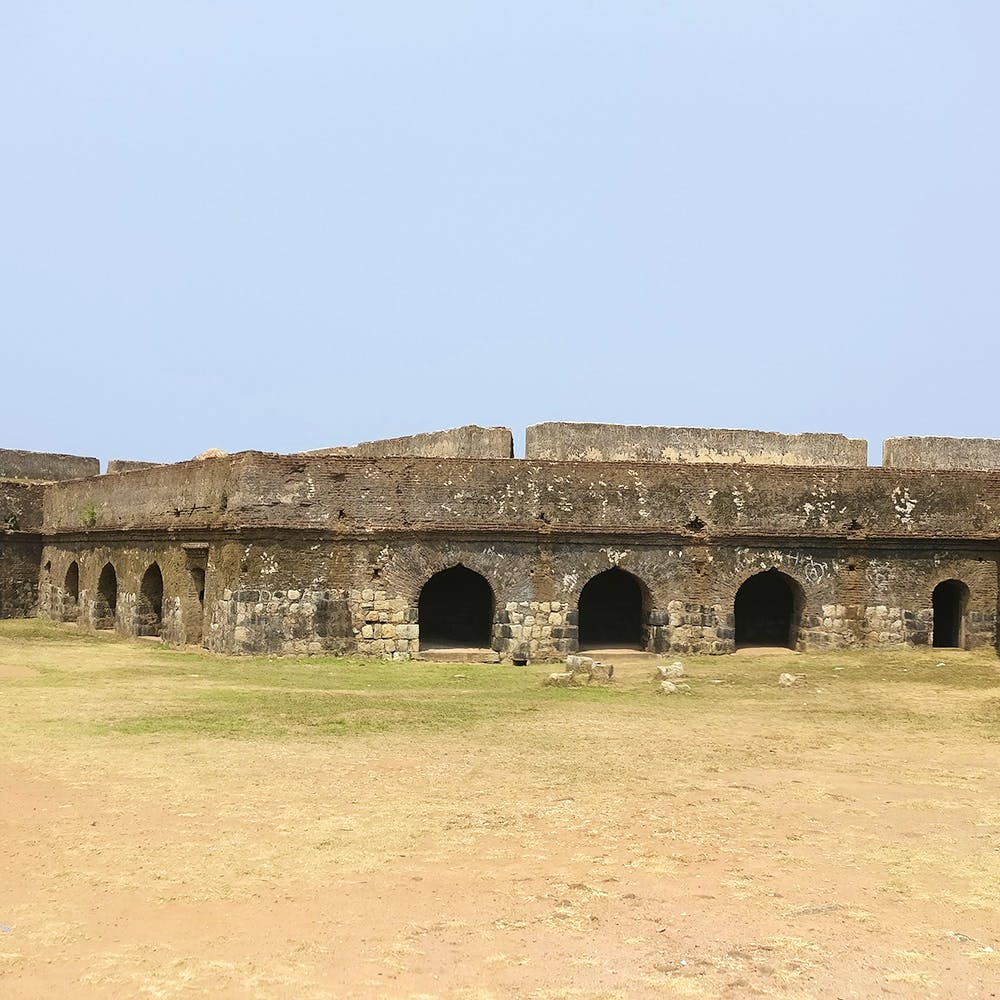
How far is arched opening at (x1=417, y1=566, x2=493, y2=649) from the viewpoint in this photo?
19906mm

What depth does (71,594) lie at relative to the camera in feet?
77.1

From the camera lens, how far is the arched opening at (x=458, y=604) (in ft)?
65.3

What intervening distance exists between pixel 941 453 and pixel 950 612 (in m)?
3.16

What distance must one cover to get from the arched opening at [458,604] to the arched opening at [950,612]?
812 centimetres

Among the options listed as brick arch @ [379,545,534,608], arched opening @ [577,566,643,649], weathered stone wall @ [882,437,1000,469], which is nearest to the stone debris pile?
brick arch @ [379,545,534,608]

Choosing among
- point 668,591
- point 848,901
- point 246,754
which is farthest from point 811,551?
point 848,901

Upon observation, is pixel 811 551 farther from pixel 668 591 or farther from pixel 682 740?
pixel 682 740

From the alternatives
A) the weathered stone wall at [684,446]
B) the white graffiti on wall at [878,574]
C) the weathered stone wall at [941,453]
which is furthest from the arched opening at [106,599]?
the weathered stone wall at [941,453]

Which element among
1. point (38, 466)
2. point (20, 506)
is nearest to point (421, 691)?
point (20, 506)

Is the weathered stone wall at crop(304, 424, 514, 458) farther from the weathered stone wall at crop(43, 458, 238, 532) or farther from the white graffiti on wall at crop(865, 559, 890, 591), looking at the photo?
the white graffiti on wall at crop(865, 559, 890, 591)

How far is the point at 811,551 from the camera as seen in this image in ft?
57.0

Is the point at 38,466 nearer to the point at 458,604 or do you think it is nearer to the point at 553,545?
the point at 458,604

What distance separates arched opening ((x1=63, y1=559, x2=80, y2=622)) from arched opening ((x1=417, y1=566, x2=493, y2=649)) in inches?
339

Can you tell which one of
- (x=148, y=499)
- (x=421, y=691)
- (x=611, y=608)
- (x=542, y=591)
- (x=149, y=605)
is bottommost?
(x=421, y=691)
